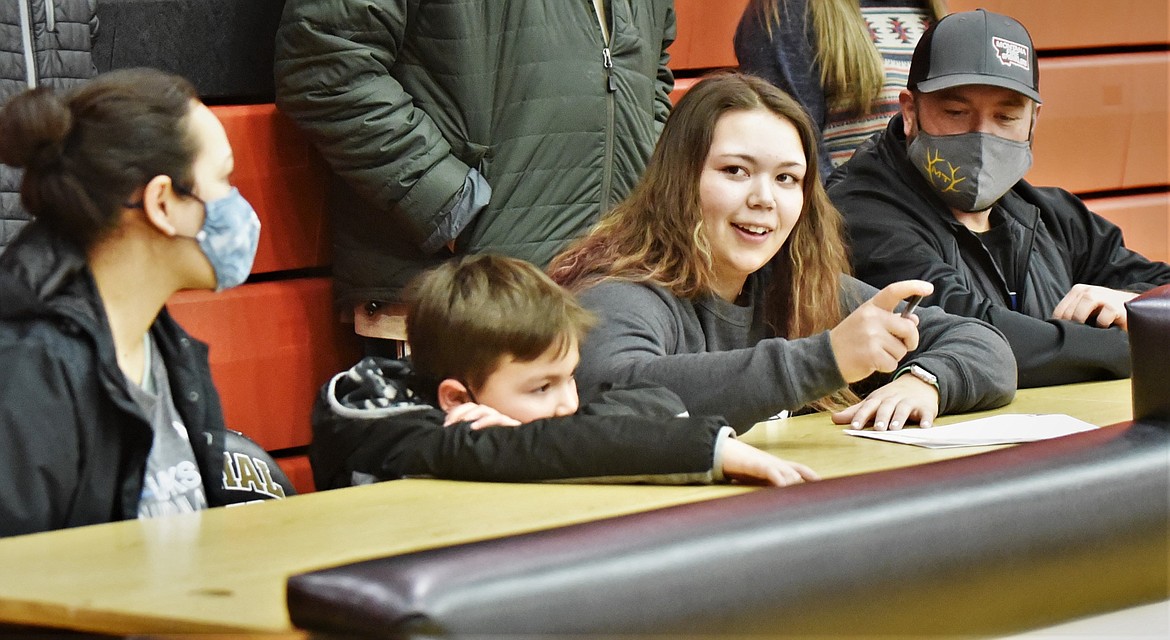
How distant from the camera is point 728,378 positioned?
1.85 metres

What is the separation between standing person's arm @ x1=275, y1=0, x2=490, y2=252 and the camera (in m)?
2.42

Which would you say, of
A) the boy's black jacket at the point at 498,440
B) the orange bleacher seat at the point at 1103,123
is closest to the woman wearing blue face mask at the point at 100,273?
the boy's black jacket at the point at 498,440

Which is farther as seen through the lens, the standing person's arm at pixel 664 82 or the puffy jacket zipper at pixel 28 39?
the standing person's arm at pixel 664 82

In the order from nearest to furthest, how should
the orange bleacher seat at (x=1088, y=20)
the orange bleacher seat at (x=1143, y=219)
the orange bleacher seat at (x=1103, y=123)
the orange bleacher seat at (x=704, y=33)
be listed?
the orange bleacher seat at (x=704, y=33) → the orange bleacher seat at (x=1088, y=20) → the orange bleacher seat at (x=1103, y=123) → the orange bleacher seat at (x=1143, y=219)

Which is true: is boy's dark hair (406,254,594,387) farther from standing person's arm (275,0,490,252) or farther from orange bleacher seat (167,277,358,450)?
orange bleacher seat (167,277,358,450)

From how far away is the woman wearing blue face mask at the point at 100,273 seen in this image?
1.44 m

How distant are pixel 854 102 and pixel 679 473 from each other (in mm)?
1588

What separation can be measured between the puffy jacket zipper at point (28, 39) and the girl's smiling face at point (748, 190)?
1058 mm

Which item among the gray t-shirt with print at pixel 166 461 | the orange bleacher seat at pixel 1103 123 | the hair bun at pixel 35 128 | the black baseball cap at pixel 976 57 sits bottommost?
the orange bleacher seat at pixel 1103 123

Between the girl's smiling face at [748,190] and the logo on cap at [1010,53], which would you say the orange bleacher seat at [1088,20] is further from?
the girl's smiling face at [748,190]

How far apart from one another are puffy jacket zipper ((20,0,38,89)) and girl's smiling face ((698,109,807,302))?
1058mm

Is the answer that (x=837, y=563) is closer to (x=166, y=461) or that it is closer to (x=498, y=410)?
(x=498, y=410)

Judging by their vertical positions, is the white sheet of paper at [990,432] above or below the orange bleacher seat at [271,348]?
above

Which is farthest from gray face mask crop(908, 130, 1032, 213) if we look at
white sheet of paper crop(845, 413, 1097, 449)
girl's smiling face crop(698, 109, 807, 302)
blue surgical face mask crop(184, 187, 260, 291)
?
blue surgical face mask crop(184, 187, 260, 291)
